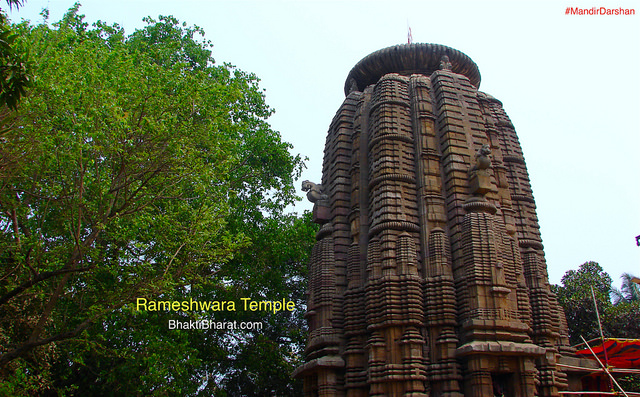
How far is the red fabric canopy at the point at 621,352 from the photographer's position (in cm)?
1395

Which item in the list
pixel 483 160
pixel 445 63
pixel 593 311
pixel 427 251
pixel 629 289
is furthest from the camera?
pixel 629 289

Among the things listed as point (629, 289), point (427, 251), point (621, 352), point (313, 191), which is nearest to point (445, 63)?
point (313, 191)

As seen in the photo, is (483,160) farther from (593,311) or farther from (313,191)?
(593,311)

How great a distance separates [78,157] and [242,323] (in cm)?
891

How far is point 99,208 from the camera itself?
1051cm

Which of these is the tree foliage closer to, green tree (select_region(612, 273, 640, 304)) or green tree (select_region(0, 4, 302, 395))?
green tree (select_region(612, 273, 640, 304))

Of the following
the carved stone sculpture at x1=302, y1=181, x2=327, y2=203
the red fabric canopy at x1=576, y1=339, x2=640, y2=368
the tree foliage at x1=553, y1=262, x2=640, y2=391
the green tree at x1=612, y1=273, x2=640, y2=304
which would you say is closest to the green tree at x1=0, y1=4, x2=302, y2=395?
the carved stone sculpture at x1=302, y1=181, x2=327, y2=203

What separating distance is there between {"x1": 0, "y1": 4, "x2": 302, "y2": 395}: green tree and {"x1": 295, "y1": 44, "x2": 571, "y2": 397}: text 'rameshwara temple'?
3.21 metres

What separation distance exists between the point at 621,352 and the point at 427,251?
694 centimetres

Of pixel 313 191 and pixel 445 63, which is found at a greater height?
A: pixel 445 63

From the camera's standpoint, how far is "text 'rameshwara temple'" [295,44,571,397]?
1057cm

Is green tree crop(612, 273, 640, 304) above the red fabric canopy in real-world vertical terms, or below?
above

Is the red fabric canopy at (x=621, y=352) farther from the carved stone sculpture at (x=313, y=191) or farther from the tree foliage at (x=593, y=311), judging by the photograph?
the carved stone sculpture at (x=313, y=191)

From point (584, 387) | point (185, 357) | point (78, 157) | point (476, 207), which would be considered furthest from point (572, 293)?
point (78, 157)
